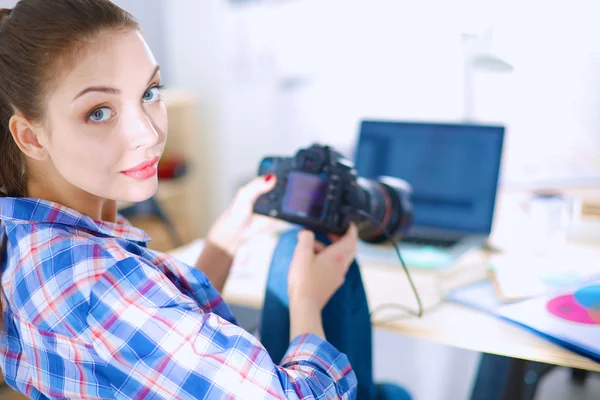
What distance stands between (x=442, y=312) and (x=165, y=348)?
62 cm

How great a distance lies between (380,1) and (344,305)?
142 cm

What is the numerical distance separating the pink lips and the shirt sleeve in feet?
0.43

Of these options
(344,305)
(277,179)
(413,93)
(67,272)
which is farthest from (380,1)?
(67,272)

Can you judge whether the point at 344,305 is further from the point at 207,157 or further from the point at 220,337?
the point at 207,157

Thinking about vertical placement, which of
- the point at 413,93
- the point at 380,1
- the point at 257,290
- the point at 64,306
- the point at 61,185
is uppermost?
the point at 380,1

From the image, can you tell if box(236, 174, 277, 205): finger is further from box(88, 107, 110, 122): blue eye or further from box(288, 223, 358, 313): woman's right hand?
box(88, 107, 110, 122): blue eye

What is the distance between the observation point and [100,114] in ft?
2.35

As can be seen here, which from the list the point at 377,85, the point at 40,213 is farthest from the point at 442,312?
the point at 377,85

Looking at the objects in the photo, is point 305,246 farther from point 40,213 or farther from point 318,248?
point 40,213

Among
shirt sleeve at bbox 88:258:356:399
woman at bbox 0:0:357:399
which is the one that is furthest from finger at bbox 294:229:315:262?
shirt sleeve at bbox 88:258:356:399

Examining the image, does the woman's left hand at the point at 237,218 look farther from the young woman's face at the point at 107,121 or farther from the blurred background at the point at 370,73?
the blurred background at the point at 370,73

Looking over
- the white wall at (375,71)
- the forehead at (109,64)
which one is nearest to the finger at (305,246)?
the forehead at (109,64)

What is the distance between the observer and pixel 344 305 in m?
0.95

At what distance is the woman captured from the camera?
645 millimetres
